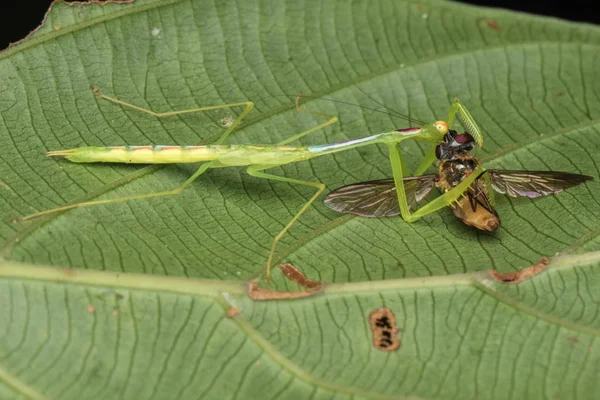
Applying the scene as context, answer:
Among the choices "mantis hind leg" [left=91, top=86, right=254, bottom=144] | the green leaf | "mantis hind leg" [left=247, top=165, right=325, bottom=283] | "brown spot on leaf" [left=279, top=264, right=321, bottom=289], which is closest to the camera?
the green leaf

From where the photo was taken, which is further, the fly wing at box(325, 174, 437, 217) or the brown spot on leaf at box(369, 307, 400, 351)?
the fly wing at box(325, 174, 437, 217)

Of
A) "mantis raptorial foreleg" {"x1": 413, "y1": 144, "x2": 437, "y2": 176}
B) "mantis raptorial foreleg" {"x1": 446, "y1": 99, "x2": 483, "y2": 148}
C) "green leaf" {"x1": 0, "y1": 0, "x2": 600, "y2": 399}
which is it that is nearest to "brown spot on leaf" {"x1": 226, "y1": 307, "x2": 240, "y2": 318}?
"green leaf" {"x1": 0, "y1": 0, "x2": 600, "y2": 399}

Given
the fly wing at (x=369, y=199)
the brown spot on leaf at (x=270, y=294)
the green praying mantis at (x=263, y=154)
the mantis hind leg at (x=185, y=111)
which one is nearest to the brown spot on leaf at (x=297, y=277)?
the brown spot on leaf at (x=270, y=294)

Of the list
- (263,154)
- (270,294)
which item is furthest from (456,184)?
(270,294)

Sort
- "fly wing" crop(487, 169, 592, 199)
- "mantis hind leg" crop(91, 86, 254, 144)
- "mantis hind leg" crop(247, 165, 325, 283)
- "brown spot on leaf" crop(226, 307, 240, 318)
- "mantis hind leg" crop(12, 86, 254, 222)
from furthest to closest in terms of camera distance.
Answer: "mantis hind leg" crop(91, 86, 254, 144), "fly wing" crop(487, 169, 592, 199), "mantis hind leg" crop(247, 165, 325, 283), "mantis hind leg" crop(12, 86, 254, 222), "brown spot on leaf" crop(226, 307, 240, 318)

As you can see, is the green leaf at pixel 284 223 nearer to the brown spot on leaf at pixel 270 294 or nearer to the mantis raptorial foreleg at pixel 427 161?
the brown spot on leaf at pixel 270 294

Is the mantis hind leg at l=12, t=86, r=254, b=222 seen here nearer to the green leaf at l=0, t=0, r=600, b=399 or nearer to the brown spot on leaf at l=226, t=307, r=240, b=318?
the green leaf at l=0, t=0, r=600, b=399
